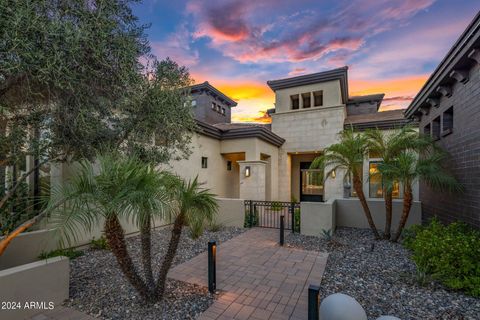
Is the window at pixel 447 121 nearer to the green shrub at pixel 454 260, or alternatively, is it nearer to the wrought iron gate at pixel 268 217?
the green shrub at pixel 454 260

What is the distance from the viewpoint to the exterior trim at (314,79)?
47.0 feet

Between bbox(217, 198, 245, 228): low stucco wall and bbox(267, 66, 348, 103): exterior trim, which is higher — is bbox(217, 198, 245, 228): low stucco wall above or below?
below

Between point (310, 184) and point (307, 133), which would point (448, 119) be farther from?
point (310, 184)

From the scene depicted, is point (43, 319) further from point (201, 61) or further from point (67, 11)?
point (201, 61)

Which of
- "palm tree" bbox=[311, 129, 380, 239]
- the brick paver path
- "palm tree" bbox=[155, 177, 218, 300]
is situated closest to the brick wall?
"palm tree" bbox=[311, 129, 380, 239]

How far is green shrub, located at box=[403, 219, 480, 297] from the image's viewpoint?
13.2ft

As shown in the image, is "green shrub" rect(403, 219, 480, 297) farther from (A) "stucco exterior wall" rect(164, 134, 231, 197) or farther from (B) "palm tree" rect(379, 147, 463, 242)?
(A) "stucco exterior wall" rect(164, 134, 231, 197)

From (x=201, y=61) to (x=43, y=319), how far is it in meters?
11.2

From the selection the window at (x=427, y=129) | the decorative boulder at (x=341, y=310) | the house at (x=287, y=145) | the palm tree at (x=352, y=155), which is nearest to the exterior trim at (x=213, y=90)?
the house at (x=287, y=145)

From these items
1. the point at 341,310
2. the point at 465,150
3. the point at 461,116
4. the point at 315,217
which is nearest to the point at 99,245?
the point at 341,310

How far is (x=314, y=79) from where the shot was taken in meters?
15.0

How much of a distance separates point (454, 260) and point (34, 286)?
724 centimetres

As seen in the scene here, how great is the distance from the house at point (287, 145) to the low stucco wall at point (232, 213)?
2511mm

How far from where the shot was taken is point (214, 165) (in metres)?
13.0
